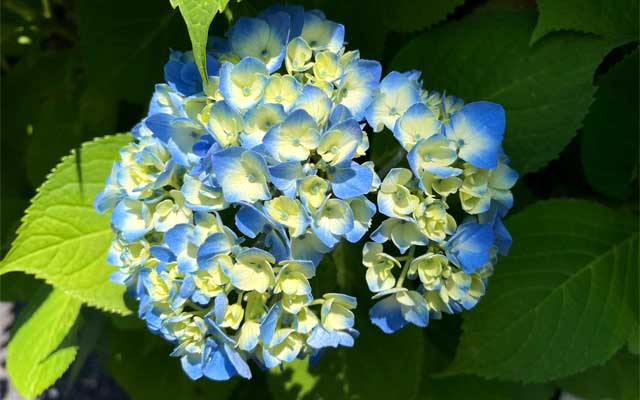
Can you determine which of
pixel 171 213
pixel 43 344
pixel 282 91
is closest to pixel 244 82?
pixel 282 91

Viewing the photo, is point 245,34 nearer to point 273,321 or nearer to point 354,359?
point 273,321

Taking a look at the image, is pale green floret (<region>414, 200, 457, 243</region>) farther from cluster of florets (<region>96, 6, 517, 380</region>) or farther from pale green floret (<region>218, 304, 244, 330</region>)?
pale green floret (<region>218, 304, 244, 330</region>)

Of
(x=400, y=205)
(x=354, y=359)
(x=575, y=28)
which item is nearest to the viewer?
(x=400, y=205)

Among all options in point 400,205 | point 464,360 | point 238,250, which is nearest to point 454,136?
point 400,205

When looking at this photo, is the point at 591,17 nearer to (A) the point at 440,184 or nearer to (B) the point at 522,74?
(B) the point at 522,74

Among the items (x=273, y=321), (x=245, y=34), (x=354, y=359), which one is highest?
(x=245, y=34)

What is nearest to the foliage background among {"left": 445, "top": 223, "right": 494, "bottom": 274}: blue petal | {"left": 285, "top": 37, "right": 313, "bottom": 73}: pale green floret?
{"left": 285, "top": 37, "right": 313, "bottom": 73}: pale green floret

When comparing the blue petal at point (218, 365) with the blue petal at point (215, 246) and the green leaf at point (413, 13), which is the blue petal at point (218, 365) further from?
the green leaf at point (413, 13)
